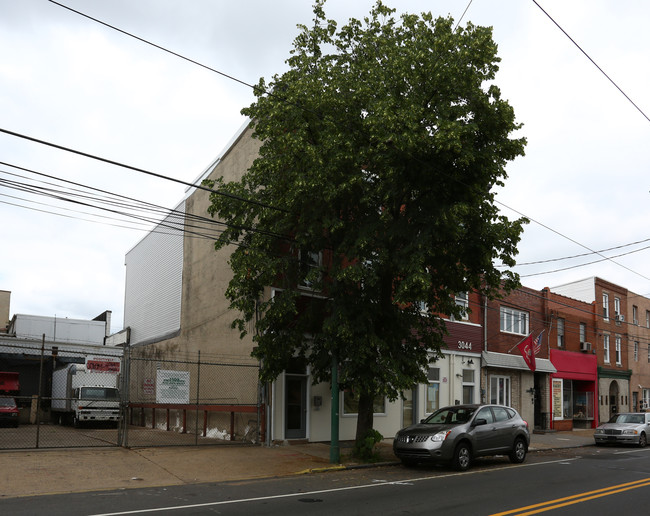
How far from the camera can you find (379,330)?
52.7 ft

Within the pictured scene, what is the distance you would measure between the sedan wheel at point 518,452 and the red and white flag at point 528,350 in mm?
12295

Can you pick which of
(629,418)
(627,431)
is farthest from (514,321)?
(627,431)

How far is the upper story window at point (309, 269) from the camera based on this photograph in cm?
1574

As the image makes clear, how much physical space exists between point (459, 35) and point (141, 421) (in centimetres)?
2288

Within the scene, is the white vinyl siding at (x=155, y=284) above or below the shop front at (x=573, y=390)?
above

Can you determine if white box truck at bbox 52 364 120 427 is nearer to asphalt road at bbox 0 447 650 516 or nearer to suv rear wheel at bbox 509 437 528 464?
asphalt road at bbox 0 447 650 516

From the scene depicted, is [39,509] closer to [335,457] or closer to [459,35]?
[335,457]

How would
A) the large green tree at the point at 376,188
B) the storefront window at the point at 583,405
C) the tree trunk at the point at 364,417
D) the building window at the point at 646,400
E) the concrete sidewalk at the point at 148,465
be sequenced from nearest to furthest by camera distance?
the concrete sidewalk at the point at 148,465 < the large green tree at the point at 376,188 < the tree trunk at the point at 364,417 < the storefront window at the point at 583,405 < the building window at the point at 646,400

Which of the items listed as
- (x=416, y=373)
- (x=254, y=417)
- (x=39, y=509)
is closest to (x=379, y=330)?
(x=416, y=373)

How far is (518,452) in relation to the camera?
1686 centimetres

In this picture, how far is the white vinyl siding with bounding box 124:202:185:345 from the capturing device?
29.0m

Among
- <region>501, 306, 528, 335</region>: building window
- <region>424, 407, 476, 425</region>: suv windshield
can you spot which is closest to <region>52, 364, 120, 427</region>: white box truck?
<region>424, 407, 476, 425</region>: suv windshield

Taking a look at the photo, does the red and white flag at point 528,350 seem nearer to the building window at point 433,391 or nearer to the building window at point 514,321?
the building window at point 514,321

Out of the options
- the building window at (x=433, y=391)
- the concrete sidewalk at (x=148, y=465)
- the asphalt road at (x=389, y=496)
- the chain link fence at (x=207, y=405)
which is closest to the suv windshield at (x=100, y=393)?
the chain link fence at (x=207, y=405)
